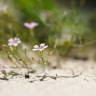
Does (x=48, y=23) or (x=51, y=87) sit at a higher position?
(x=48, y=23)

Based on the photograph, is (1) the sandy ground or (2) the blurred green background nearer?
(1) the sandy ground

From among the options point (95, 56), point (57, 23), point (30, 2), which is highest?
point (30, 2)

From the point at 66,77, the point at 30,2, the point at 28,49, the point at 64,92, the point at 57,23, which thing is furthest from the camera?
the point at 30,2

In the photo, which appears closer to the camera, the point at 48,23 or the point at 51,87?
the point at 51,87

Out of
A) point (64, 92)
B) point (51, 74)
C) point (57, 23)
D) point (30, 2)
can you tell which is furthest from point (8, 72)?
point (30, 2)

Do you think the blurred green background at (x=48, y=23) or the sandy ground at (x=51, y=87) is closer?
the sandy ground at (x=51, y=87)

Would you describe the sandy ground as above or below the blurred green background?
below

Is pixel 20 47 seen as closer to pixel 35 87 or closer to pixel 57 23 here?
pixel 57 23

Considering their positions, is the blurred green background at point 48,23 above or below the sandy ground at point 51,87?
above
